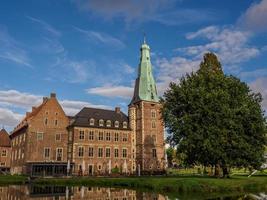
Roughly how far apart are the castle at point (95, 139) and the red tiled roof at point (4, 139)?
2.54 meters

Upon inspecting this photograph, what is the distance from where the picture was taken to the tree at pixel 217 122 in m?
37.6

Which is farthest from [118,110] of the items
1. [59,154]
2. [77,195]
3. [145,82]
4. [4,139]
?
[77,195]

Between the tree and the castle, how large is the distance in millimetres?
23778

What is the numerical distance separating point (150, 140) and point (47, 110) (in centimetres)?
2347

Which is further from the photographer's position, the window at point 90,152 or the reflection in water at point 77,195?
the window at point 90,152

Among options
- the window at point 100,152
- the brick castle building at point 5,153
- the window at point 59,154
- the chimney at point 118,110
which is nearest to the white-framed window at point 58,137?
the window at point 59,154

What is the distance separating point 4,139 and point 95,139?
2668 cm

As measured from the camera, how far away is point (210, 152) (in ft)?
122

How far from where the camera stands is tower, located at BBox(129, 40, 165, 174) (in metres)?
73.5

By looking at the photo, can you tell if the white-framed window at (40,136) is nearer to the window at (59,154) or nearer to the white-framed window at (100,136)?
the window at (59,154)

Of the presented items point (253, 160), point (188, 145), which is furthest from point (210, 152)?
point (253, 160)

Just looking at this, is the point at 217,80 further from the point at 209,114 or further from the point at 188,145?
the point at 188,145

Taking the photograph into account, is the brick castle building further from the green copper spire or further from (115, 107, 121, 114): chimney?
the green copper spire

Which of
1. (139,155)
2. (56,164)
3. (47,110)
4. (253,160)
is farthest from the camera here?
(139,155)
